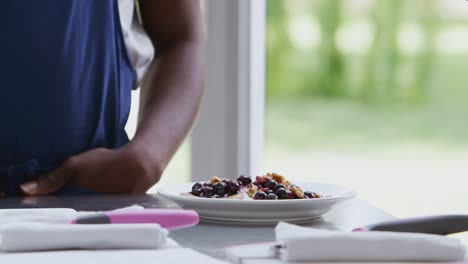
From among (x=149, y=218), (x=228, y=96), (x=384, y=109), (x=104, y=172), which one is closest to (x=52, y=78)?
(x=104, y=172)

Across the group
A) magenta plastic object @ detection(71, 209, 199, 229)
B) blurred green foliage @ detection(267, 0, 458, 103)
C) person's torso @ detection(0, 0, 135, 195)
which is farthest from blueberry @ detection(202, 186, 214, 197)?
blurred green foliage @ detection(267, 0, 458, 103)

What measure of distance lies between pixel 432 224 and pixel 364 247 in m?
0.13

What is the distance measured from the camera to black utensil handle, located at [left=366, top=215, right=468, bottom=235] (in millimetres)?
810

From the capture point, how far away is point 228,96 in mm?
2262

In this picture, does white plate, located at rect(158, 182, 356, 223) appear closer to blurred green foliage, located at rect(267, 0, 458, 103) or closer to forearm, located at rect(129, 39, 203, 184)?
forearm, located at rect(129, 39, 203, 184)

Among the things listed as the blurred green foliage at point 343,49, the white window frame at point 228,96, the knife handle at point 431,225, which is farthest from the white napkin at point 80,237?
the blurred green foliage at point 343,49

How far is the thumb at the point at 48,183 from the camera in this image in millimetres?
1232

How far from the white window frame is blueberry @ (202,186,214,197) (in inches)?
48.5

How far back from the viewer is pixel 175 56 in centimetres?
154

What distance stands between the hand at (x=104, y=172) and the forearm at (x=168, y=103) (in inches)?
0.6

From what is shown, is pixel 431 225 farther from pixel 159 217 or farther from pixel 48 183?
pixel 48 183

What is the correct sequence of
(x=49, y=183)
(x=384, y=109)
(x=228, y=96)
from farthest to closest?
(x=384, y=109) < (x=228, y=96) < (x=49, y=183)

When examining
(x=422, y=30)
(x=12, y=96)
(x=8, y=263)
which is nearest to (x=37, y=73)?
(x=12, y=96)

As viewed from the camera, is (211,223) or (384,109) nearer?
(211,223)
